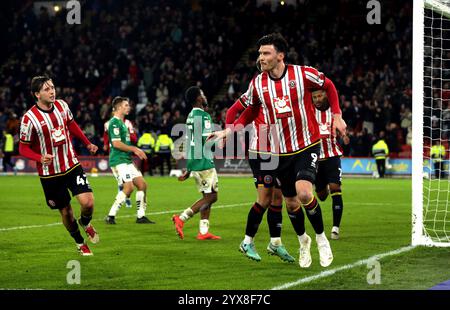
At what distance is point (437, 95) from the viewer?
30.2m

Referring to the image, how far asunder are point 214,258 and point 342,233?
316cm

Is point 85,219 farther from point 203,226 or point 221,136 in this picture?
point 221,136

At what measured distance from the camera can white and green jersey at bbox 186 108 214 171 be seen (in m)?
11.4

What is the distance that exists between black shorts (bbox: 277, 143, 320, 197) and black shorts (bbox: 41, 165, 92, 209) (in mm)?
2353

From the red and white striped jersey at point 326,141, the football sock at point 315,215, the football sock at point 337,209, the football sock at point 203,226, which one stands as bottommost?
the football sock at point 203,226

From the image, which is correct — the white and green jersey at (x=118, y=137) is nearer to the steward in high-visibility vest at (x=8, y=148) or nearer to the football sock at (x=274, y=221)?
the football sock at (x=274, y=221)

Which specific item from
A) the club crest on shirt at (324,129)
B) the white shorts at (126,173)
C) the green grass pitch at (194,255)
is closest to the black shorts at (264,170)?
the green grass pitch at (194,255)

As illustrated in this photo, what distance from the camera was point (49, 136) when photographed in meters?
9.30

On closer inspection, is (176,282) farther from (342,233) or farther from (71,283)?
(342,233)

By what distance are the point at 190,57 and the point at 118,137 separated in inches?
902

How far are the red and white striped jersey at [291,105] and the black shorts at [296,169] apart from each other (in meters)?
0.08

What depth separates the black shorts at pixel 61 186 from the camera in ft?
30.5

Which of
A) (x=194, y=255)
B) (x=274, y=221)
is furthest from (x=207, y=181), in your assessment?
(x=274, y=221)

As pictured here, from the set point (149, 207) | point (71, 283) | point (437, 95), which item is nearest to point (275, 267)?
point (71, 283)
